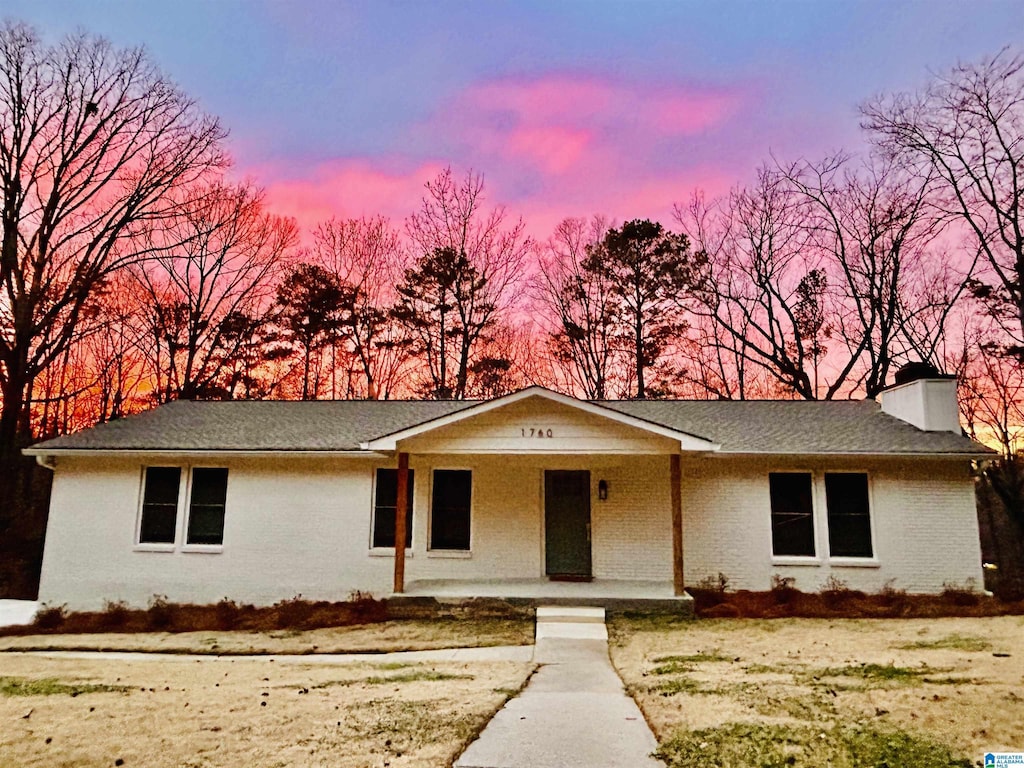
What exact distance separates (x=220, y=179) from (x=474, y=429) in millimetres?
15682

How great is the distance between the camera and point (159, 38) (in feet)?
49.3

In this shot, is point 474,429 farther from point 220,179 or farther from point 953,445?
point 220,179

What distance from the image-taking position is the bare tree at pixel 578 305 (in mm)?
26297

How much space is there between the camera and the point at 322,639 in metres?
9.77

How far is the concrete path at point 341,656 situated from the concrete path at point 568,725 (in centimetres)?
59

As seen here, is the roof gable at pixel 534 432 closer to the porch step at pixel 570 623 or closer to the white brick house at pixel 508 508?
the white brick house at pixel 508 508

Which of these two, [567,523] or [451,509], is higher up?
[451,509]

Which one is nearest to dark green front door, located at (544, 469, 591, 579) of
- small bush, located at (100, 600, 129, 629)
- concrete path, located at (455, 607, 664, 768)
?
concrete path, located at (455, 607, 664, 768)

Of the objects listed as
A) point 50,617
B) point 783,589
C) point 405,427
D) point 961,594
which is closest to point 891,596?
point 961,594

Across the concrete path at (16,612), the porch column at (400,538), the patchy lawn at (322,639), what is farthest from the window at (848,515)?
the concrete path at (16,612)

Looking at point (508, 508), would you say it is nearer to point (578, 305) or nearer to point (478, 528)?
point (478, 528)

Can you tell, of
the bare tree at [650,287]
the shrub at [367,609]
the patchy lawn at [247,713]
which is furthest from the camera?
the bare tree at [650,287]

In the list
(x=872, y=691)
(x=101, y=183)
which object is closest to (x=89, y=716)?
(x=872, y=691)

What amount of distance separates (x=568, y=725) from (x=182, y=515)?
33.5 feet
